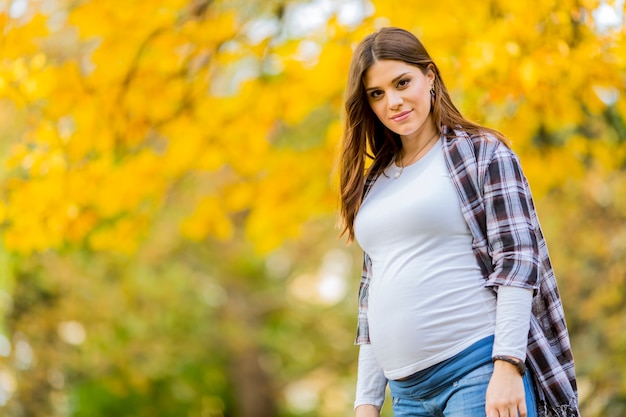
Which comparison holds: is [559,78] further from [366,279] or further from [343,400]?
[343,400]

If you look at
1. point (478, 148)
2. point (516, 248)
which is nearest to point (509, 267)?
point (516, 248)

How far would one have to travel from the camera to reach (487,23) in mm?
4395

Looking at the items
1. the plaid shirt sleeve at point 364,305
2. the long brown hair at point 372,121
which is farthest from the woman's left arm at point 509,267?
the plaid shirt sleeve at point 364,305

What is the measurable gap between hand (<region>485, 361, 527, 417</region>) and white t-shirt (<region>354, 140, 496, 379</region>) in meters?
0.12

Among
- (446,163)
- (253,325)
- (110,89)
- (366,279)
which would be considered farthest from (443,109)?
(253,325)

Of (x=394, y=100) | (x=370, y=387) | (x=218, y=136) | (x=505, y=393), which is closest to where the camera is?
(x=505, y=393)

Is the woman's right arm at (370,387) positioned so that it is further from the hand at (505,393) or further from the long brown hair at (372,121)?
the hand at (505,393)

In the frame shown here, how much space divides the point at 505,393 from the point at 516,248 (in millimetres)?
353

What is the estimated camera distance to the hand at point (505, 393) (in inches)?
84.4

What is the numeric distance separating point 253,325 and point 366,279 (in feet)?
36.6

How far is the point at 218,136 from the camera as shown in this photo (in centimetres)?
574

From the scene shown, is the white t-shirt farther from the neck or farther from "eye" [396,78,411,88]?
"eye" [396,78,411,88]

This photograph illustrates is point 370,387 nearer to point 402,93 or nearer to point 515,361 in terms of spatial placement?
point 515,361

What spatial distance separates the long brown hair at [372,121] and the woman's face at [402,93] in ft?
0.08
